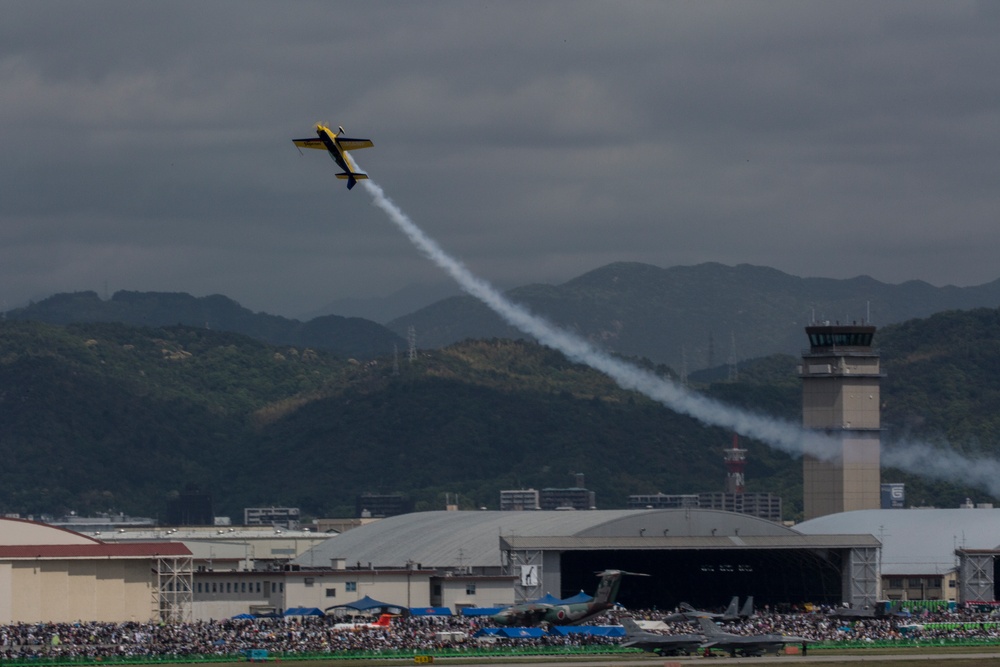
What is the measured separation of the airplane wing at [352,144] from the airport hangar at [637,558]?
3332cm

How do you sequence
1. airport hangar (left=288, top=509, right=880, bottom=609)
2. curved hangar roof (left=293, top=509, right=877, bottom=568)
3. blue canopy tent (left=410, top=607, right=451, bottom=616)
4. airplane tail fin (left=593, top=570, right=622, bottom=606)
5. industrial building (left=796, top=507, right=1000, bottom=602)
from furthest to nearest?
1. industrial building (left=796, top=507, right=1000, bottom=602)
2. curved hangar roof (left=293, top=509, right=877, bottom=568)
3. airport hangar (left=288, top=509, right=880, bottom=609)
4. blue canopy tent (left=410, top=607, right=451, bottom=616)
5. airplane tail fin (left=593, top=570, right=622, bottom=606)

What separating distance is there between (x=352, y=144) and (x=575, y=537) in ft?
131

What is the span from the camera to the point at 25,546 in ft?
389

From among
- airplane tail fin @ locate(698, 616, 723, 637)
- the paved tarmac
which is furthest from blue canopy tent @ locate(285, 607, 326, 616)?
airplane tail fin @ locate(698, 616, 723, 637)

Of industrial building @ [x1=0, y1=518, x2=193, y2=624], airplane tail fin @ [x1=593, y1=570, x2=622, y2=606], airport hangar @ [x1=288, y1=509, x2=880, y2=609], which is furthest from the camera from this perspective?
airport hangar @ [x1=288, y1=509, x2=880, y2=609]

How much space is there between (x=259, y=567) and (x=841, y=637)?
5452 cm

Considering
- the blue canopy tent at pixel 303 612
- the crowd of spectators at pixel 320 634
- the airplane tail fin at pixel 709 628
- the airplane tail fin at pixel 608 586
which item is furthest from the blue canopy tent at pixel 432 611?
the airplane tail fin at pixel 709 628

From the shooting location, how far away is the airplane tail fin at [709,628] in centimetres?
10375

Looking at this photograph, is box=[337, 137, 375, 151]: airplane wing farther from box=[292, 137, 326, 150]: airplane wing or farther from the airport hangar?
the airport hangar

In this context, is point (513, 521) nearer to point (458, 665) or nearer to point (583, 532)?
point (583, 532)

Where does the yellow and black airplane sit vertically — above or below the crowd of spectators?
above

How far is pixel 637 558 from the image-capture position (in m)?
149

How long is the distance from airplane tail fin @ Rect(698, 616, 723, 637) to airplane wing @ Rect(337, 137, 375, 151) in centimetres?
3337

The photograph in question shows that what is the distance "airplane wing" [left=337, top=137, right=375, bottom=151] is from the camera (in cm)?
10916
